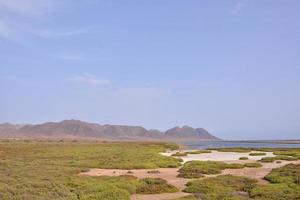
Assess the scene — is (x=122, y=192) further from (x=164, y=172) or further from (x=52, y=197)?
(x=164, y=172)

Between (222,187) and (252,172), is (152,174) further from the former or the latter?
(222,187)

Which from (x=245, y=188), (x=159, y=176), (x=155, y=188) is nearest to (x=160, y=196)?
(x=155, y=188)

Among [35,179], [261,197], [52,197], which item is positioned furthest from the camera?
[35,179]

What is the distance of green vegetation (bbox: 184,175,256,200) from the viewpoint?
2495 centimetres

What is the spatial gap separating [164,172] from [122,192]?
1354cm

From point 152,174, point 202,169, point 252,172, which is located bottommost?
→ point 152,174

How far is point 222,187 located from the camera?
27969 mm

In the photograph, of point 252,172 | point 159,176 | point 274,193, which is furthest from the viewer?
point 252,172

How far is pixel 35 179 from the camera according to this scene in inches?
1128

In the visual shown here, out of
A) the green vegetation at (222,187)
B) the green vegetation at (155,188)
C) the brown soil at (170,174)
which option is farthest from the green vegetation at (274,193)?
the green vegetation at (155,188)

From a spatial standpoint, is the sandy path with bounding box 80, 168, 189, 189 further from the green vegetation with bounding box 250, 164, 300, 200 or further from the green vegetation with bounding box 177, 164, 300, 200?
the green vegetation with bounding box 250, 164, 300, 200

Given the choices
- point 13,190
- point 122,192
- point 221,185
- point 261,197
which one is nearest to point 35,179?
point 13,190

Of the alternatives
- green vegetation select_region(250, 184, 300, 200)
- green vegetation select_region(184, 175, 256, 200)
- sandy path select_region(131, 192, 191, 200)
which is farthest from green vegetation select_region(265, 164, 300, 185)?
sandy path select_region(131, 192, 191, 200)

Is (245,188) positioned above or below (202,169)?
below
